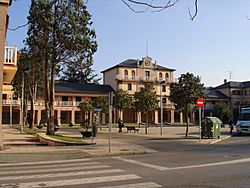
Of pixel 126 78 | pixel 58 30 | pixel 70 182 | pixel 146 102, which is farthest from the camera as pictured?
pixel 126 78

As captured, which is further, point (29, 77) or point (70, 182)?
point (29, 77)

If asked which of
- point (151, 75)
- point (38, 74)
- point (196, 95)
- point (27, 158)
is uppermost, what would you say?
point (151, 75)

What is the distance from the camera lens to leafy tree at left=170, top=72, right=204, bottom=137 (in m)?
26.4

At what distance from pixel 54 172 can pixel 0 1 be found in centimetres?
1068

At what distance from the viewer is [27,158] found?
44.4ft

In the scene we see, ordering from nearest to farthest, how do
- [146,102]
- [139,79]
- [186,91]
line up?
[186,91] < [146,102] < [139,79]

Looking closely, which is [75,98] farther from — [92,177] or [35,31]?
[92,177]

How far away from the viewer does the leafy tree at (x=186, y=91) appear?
26.4 m

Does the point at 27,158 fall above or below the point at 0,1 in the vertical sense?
below

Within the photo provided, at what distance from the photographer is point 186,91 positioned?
86.9ft

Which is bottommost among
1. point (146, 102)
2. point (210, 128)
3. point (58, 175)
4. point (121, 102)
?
point (58, 175)

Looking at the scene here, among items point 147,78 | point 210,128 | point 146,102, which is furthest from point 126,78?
point 210,128

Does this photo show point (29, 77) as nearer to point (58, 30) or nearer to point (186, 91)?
point (58, 30)

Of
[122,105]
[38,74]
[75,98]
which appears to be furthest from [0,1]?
[75,98]
